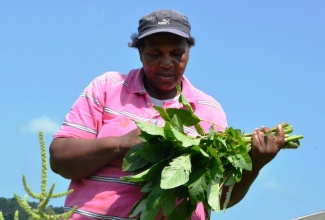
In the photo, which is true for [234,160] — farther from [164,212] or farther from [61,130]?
[61,130]

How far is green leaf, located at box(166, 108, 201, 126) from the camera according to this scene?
11.8 feet

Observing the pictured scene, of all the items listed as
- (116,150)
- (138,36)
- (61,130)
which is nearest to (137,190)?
(116,150)

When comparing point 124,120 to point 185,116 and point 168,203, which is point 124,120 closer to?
point 185,116

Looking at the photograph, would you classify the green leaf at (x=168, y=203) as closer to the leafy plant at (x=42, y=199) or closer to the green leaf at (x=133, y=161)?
the green leaf at (x=133, y=161)

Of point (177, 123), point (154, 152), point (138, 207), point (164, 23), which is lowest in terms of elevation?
point (138, 207)

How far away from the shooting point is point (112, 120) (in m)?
3.85

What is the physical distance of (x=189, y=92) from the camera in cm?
407

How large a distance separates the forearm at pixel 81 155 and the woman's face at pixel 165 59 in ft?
1.51

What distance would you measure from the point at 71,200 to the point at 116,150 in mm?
427

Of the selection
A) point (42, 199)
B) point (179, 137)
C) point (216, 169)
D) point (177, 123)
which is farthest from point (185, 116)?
point (42, 199)

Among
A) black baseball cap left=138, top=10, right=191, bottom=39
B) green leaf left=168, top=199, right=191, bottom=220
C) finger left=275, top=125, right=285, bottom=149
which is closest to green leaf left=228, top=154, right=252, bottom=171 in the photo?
finger left=275, top=125, right=285, bottom=149

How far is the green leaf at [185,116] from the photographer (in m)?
3.60

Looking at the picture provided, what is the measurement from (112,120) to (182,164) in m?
0.61

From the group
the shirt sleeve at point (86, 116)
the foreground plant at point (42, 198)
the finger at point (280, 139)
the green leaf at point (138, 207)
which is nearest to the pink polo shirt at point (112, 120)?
the shirt sleeve at point (86, 116)
